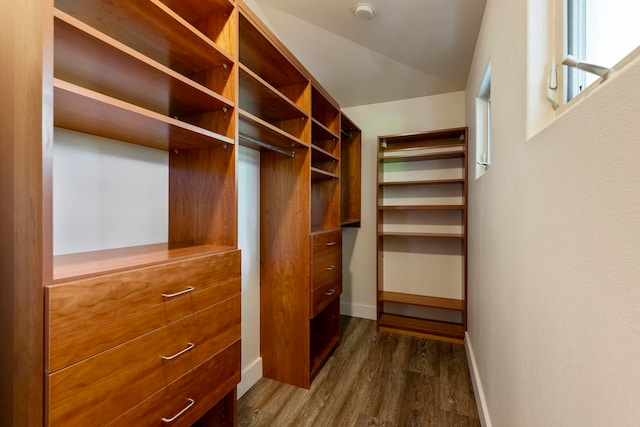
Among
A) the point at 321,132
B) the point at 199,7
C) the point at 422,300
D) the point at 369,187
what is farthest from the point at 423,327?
the point at 199,7

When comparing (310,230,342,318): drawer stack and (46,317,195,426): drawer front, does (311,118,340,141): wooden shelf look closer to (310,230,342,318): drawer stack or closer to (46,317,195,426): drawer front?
(310,230,342,318): drawer stack

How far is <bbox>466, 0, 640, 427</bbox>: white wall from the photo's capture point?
0.44 metres

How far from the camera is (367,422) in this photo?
1.63 metres

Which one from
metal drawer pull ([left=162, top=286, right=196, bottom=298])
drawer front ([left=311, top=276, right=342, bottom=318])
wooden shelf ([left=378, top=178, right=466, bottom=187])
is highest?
wooden shelf ([left=378, top=178, right=466, bottom=187])

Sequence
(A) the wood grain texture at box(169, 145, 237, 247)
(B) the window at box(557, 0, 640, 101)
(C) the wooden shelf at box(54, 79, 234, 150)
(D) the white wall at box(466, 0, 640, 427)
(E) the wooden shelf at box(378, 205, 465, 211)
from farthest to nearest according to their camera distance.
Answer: (E) the wooden shelf at box(378, 205, 465, 211) < (A) the wood grain texture at box(169, 145, 237, 247) < (C) the wooden shelf at box(54, 79, 234, 150) < (B) the window at box(557, 0, 640, 101) < (D) the white wall at box(466, 0, 640, 427)

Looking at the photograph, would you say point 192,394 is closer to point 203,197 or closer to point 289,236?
point 203,197

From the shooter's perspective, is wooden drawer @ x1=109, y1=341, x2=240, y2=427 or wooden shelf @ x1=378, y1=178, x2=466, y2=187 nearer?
wooden drawer @ x1=109, y1=341, x2=240, y2=427

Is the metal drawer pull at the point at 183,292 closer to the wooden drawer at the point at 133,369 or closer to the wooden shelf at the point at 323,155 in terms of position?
the wooden drawer at the point at 133,369

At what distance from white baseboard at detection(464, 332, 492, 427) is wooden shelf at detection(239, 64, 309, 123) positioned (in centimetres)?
199

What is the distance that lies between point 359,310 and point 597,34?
2.98 metres

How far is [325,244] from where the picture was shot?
2.10 m

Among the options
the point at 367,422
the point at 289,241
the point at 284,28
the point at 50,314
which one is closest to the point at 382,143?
the point at 284,28

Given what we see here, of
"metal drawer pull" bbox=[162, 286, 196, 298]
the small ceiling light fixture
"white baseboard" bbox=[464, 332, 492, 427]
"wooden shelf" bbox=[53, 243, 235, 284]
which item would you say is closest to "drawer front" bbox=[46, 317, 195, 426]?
"metal drawer pull" bbox=[162, 286, 196, 298]

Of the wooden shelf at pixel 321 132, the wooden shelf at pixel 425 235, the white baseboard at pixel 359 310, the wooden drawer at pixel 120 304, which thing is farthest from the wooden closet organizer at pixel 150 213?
the white baseboard at pixel 359 310
